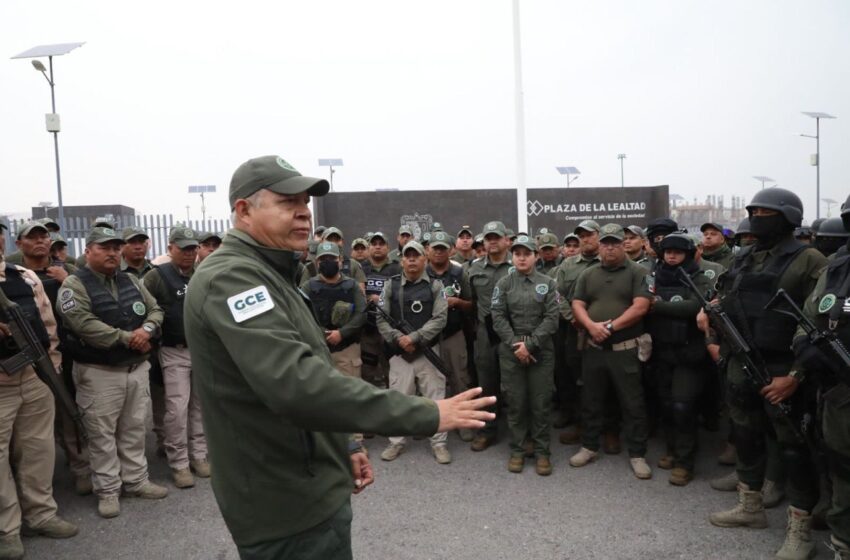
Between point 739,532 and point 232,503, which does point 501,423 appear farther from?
point 232,503

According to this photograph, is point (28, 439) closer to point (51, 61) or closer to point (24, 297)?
point (24, 297)

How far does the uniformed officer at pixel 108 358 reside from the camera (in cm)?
416

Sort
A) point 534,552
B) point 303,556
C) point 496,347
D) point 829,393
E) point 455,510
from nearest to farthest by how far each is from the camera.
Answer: point 303,556, point 829,393, point 534,552, point 455,510, point 496,347

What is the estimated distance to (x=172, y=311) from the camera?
15.9 ft

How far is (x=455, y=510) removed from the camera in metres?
4.10

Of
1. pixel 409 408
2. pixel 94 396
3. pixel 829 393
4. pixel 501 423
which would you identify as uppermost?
pixel 409 408

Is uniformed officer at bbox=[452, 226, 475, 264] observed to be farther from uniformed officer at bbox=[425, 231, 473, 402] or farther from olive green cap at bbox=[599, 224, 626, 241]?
olive green cap at bbox=[599, 224, 626, 241]

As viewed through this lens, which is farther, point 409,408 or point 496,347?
point 496,347

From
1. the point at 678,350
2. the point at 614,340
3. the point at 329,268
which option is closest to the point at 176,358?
the point at 329,268

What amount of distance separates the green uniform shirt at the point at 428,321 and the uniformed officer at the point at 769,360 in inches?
96.4

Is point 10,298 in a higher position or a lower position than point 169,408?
higher

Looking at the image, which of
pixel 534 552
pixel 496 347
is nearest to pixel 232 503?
pixel 534 552

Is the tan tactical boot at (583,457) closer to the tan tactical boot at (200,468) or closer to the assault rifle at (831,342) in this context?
the assault rifle at (831,342)

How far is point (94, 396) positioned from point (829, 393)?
4811 mm
